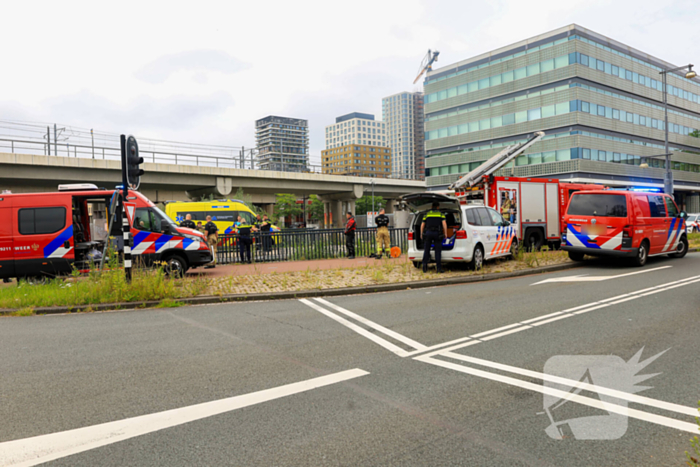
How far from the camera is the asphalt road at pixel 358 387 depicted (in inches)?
122

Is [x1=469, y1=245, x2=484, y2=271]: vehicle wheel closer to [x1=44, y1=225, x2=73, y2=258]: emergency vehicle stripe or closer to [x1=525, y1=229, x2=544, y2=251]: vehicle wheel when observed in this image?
[x1=525, y1=229, x2=544, y2=251]: vehicle wheel

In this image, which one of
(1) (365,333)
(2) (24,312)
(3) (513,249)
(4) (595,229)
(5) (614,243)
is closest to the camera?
(1) (365,333)

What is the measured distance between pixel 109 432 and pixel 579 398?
3713mm

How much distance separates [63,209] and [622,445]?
42.4 feet

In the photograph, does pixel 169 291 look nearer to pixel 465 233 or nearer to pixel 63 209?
pixel 63 209

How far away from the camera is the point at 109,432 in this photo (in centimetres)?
337

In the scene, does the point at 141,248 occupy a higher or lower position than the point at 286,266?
higher

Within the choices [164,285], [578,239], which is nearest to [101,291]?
[164,285]

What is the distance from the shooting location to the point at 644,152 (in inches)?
2122

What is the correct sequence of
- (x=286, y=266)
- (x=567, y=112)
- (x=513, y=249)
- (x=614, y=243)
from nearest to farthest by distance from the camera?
(x=614, y=243) → (x=513, y=249) → (x=286, y=266) → (x=567, y=112)

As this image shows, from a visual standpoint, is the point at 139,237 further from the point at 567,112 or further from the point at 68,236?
the point at 567,112

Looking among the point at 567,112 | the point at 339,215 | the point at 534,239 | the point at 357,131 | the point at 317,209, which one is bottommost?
the point at 534,239

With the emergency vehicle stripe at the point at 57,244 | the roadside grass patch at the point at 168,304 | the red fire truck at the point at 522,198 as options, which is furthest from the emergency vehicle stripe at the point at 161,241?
the red fire truck at the point at 522,198

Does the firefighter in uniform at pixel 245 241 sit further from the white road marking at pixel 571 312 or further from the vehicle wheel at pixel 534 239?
the white road marking at pixel 571 312
